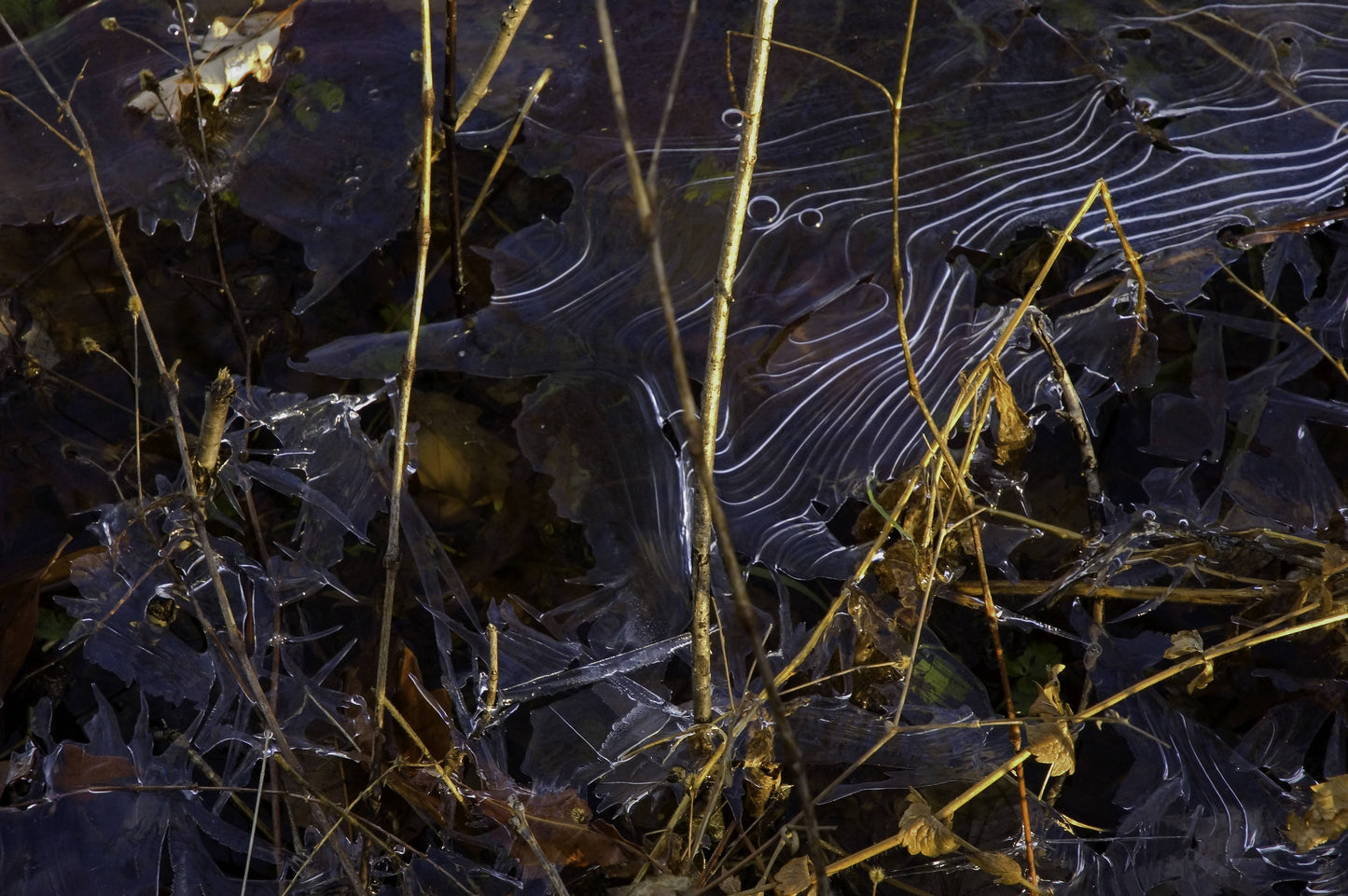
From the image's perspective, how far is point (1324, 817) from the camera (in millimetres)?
1465

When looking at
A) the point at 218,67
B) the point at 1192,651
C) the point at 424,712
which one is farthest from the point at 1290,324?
the point at 218,67

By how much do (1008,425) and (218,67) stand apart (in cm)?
170

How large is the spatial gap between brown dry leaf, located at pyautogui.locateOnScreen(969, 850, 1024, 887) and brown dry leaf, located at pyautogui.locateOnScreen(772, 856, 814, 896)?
250 millimetres

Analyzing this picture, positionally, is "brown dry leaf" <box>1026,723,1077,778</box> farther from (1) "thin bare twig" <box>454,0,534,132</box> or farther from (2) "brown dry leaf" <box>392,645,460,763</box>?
(1) "thin bare twig" <box>454,0,534,132</box>

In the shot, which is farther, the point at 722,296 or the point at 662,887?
the point at 662,887

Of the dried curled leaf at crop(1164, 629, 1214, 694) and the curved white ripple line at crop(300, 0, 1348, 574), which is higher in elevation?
the curved white ripple line at crop(300, 0, 1348, 574)

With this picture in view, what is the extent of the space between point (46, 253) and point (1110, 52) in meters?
2.16

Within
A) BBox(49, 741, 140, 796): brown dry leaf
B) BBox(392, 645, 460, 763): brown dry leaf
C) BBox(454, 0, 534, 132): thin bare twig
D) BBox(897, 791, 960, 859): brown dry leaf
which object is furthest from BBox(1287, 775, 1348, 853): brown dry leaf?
BBox(49, 741, 140, 796): brown dry leaf

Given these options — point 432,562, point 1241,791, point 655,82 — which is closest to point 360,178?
point 655,82

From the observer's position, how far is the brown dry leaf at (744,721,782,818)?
1500mm

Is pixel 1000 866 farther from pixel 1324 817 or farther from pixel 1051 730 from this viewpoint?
pixel 1324 817

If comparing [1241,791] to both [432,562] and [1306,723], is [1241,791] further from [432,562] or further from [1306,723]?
[432,562]

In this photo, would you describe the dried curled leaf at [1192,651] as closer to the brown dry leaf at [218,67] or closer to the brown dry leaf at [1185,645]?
the brown dry leaf at [1185,645]

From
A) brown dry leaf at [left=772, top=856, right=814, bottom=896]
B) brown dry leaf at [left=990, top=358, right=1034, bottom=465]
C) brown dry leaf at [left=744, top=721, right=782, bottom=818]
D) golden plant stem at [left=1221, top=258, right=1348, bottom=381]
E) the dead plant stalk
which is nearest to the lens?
the dead plant stalk
